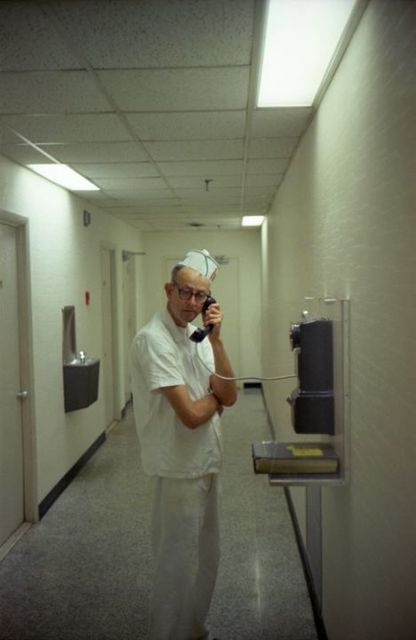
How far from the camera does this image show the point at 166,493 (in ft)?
5.84

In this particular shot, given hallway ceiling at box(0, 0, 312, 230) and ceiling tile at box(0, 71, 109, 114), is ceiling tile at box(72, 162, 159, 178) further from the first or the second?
ceiling tile at box(0, 71, 109, 114)

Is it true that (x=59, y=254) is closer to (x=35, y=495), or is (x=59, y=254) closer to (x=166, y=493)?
(x=35, y=495)

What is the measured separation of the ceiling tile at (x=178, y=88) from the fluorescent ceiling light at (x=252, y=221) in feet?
10.4

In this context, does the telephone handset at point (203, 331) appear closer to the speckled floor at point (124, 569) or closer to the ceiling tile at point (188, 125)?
the ceiling tile at point (188, 125)

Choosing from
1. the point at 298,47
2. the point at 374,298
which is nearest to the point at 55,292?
the point at 298,47

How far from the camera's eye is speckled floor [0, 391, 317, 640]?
2100 mm

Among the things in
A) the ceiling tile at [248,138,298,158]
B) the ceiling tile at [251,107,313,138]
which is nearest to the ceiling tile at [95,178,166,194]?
the ceiling tile at [248,138,298,158]

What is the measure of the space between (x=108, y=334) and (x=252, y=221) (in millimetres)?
1888

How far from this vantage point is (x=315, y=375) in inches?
68.2

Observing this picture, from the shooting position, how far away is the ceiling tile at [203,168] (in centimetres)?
298

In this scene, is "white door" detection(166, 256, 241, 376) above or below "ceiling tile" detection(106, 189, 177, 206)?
below

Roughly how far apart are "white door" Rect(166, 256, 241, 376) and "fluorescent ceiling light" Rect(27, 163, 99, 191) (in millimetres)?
1506

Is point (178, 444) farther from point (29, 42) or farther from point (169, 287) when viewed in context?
point (29, 42)

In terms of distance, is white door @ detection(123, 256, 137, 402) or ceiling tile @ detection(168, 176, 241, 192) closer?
ceiling tile @ detection(168, 176, 241, 192)
